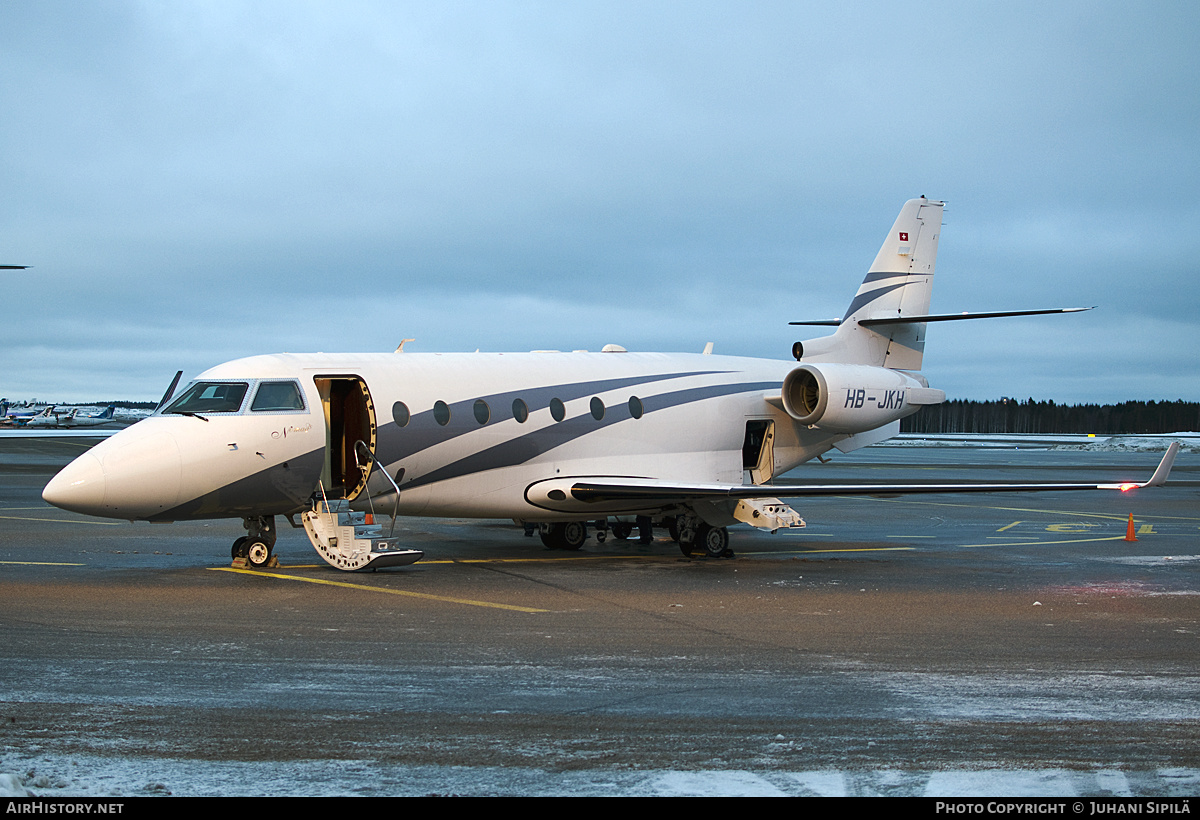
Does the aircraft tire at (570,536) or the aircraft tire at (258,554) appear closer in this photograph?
the aircraft tire at (258,554)

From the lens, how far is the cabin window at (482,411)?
16.3 m

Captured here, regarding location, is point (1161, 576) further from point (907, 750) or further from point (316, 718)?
point (316, 718)

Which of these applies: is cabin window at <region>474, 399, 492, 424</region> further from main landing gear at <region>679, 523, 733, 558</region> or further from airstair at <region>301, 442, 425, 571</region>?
main landing gear at <region>679, 523, 733, 558</region>

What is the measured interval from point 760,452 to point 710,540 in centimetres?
301

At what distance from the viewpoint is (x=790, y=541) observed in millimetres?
20578

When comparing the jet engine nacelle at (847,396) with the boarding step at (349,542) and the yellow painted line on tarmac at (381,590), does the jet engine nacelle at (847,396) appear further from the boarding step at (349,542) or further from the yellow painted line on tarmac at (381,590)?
the yellow painted line on tarmac at (381,590)

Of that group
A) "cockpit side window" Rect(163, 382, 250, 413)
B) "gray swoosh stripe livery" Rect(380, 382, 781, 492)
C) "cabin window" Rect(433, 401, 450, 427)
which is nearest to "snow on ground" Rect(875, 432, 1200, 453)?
"gray swoosh stripe livery" Rect(380, 382, 781, 492)

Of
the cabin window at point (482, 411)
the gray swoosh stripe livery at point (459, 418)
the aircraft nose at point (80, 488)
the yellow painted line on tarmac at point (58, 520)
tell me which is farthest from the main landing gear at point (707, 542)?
the yellow painted line on tarmac at point (58, 520)

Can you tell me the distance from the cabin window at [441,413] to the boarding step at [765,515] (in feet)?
17.0

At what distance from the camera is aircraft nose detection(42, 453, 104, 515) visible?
13.1 metres

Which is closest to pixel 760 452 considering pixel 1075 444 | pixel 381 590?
pixel 381 590

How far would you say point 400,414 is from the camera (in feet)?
50.9

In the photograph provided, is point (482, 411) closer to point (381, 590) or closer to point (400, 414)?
point (400, 414)
